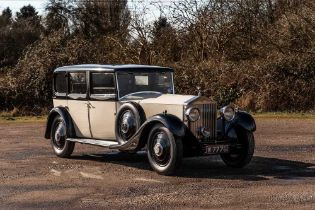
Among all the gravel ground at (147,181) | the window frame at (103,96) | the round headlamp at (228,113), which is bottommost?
the gravel ground at (147,181)

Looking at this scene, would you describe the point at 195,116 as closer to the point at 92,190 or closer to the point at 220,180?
the point at 220,180

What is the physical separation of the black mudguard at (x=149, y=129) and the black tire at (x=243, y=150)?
1.29 metres

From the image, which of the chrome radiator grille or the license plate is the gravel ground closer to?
the license plate

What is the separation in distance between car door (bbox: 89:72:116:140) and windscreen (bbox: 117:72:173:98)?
17 centimetres

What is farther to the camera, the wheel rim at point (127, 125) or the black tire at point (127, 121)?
the wheel rim at point (127, 125)

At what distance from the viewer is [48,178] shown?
855 cm

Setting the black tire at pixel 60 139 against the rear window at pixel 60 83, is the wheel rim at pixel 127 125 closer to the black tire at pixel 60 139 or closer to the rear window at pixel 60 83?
→ the black tire at pixel 60 139

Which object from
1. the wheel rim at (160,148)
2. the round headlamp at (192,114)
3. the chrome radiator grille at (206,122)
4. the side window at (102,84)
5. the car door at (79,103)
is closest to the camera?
the wheel rim at (160,148)

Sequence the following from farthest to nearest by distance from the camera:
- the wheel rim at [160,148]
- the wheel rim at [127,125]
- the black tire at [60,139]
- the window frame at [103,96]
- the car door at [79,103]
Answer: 1. the black tire at [60,139]
2. the car door at [79,103]
3. the window frame at [103,96]
4. the wheel rim at [127,125]
5. the wheel rim at [160,148]

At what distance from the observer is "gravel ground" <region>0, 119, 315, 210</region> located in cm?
666

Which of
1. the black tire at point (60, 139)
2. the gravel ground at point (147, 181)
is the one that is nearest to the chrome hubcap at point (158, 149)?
the gravel ground at point (147, 181)

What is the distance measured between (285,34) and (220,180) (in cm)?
1487

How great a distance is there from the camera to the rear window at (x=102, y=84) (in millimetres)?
9883

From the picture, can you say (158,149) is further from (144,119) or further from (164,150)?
(144,119)
